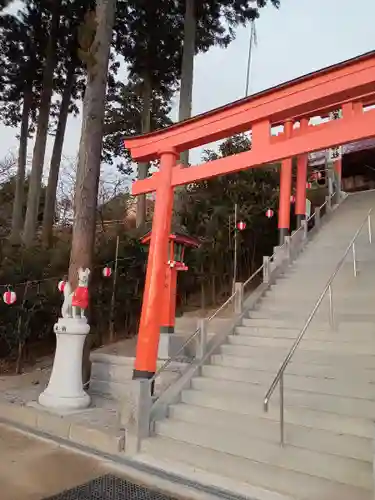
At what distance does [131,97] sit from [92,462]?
15.1 meters

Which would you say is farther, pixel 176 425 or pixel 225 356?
pixel 225 356

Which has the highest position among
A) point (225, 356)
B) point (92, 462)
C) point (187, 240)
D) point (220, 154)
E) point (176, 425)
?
point (220, 154)

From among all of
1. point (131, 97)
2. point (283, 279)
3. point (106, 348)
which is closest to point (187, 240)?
point (283, 279)

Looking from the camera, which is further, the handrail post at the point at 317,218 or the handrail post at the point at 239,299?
the handrail post at the point at 317,218

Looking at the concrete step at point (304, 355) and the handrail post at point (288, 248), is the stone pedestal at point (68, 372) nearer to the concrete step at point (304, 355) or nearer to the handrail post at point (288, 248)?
the concrete step at point (304, 355)

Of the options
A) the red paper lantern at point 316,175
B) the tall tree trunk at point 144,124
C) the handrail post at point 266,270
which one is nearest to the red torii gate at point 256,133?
the handrail post at point 266,270

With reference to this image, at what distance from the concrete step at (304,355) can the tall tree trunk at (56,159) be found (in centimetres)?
885

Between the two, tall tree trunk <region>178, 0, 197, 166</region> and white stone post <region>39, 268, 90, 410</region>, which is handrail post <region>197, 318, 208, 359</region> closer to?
white stone post <region>39, 268, 90, 410</region>

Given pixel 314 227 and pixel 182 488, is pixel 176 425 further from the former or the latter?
pixel 314 227

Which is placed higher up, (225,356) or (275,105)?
(275,105)

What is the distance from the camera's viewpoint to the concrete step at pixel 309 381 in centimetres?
483

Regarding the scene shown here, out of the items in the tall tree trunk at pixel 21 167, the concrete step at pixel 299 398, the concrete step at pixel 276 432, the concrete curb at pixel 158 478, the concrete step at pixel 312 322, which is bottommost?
the concrete curb at pixel 158 478

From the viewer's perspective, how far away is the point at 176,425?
4.97 m

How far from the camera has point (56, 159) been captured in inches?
598
